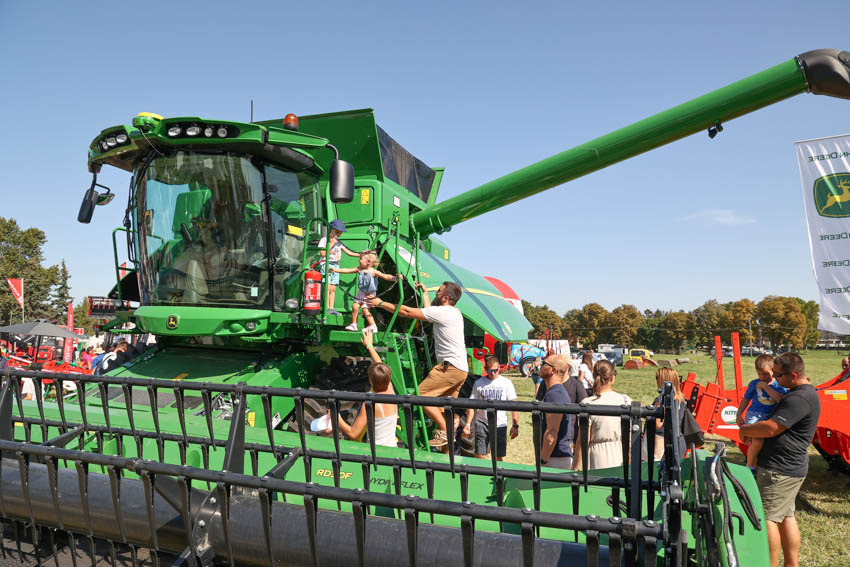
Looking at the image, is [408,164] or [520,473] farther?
[408,164]

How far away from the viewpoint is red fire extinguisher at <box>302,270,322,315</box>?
4750 millimetres

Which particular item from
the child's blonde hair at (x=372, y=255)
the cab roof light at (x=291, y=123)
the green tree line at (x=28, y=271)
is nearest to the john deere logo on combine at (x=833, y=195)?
the child's blonde hair at (x=372, y=255)

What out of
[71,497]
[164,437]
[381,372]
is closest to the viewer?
[71,497]

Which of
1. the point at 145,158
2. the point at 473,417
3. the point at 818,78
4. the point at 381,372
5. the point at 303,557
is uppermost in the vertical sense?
the point at 818,78

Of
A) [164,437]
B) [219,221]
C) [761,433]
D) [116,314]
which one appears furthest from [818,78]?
[116,314]

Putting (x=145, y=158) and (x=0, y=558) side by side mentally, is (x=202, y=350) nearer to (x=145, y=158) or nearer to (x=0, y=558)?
(x=145, y=158)

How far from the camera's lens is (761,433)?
4.16m

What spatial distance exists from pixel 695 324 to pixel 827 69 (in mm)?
77659

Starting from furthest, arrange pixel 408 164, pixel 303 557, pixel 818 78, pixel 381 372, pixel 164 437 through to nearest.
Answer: pixel 408 164
pixel 818 78
pixel 381 372
pixel 164 437
pixel 303 557

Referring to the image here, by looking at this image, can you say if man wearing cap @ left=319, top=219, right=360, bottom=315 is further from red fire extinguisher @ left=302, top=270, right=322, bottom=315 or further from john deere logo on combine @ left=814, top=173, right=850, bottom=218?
john deere logo on combine @ left=814, top=173, right=850, bottom=218

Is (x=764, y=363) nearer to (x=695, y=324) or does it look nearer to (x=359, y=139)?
(x=359, y=139)

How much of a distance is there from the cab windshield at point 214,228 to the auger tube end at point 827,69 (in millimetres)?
4603

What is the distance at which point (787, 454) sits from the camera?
13.5 feet

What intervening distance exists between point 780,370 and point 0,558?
5.11 m
